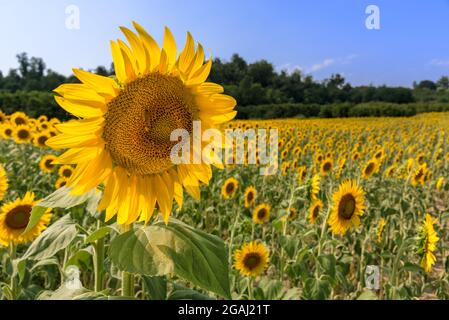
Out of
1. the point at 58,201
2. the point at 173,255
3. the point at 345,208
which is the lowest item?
the point at 345,208

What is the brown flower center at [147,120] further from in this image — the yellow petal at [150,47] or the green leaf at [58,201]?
the green leaf at [58,201]

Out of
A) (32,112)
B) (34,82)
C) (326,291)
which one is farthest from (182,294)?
(32,112)

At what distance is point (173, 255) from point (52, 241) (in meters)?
0.46

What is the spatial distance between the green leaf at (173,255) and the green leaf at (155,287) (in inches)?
9.5

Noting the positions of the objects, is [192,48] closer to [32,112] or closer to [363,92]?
[32,112]

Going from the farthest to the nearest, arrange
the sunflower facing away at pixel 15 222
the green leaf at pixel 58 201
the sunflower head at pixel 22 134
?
the sunflower head at pixel 22 134, the sunflower facing away at pixel 15 222, the green leaf at pixel 58 201

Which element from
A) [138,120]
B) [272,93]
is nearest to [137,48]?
[138,120]

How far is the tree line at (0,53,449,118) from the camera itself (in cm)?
936

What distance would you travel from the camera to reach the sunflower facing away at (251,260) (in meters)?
2.96

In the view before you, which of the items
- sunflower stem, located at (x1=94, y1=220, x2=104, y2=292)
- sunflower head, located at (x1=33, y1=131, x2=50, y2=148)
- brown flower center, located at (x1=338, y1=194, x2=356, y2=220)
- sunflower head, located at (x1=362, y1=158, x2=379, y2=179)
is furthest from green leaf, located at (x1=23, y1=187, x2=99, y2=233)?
sunflower head, located at (x1=33, y1=131, x2=50, y2=148)

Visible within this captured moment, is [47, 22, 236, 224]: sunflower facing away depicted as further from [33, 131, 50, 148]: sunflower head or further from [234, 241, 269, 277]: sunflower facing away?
[33, 131, 50, 148]: sunflower head

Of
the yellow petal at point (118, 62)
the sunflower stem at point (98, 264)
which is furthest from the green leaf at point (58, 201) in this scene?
the yellow petal at point (118, 62)

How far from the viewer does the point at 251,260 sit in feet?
9.79

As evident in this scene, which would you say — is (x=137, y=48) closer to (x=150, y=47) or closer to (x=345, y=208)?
(x=150, y=47)
